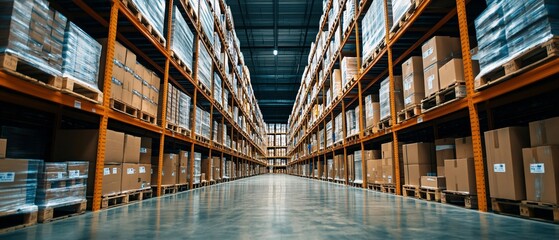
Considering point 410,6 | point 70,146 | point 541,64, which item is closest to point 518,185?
point 541,64

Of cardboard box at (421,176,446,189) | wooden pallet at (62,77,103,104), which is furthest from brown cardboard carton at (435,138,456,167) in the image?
wooden pallet at (62,77,103,104)

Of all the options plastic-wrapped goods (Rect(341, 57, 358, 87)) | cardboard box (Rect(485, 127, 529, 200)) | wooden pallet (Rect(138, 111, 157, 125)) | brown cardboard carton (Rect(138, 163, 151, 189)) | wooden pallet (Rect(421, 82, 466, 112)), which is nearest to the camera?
cardboard box (Rect(485, 127, 529, 200))

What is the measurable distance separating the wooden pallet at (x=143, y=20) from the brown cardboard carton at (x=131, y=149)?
5.49ft

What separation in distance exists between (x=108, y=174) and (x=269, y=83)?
22923 millimetres

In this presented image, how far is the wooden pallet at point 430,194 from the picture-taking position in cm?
420

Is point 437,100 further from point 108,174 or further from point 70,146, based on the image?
point 70,146

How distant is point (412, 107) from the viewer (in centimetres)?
470

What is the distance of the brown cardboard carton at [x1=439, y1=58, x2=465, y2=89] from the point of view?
12.0 ft

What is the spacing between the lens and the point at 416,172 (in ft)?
15.6

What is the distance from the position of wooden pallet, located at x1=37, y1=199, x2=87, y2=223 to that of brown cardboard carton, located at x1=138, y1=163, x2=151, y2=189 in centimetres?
118

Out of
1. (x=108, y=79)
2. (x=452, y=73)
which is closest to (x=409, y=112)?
(x=452, y=73)

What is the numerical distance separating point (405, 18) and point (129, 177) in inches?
189

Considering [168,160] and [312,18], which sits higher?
[312,18]

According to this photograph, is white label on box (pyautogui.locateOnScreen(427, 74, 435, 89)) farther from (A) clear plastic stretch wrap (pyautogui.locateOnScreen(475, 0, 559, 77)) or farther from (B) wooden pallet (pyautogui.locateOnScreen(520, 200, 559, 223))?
(B) wooden pallet (pyautogui.locateOnScreen(520, 200, 559, 223))
